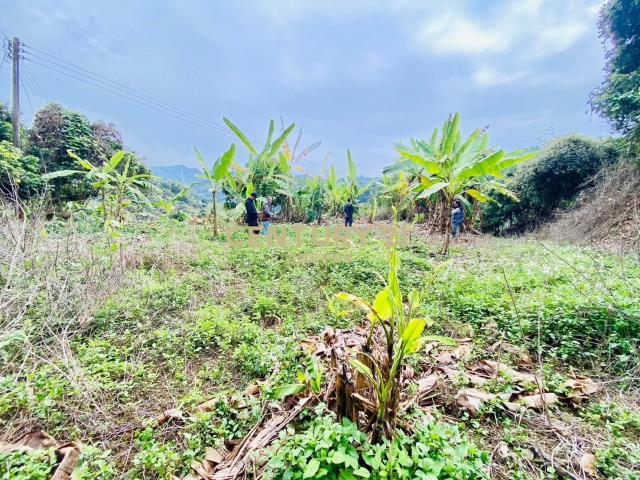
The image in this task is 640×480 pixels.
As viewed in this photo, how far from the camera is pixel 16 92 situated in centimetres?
975

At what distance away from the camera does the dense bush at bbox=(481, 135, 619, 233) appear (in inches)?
309

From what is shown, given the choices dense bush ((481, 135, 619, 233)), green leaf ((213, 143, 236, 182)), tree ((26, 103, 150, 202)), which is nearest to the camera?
green leaf ((213, 143, 236, 182))

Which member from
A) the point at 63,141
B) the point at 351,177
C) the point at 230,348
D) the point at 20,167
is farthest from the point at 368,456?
the point at 63,141

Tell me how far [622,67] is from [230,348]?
11.3 m

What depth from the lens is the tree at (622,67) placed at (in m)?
6.59

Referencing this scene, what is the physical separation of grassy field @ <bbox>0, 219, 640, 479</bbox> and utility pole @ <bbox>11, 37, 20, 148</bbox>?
30.1 ft

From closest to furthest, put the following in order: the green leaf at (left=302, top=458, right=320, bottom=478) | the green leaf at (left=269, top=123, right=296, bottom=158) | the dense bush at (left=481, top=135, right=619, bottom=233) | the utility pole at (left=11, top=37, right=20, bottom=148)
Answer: the green leaf at (left=302, top=458, right=320, bottom=478), the green leaf at (left=269, top=123, right=296, bottom=158), the dense bush at (left=481, top=135, right=619, bottom=233), the utility pole at (left=11, top=37, right=20, bottom=148)

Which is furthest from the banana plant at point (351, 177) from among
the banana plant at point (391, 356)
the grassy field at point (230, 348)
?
the banana plant at point (391, 356)

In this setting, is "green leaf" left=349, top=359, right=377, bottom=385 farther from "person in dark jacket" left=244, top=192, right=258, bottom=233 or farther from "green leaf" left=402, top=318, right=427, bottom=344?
"person in dark jacket" left=244, top=192, right=258, bottom=233

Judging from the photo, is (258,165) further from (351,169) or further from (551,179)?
(551,179)

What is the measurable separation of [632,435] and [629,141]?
8.66m

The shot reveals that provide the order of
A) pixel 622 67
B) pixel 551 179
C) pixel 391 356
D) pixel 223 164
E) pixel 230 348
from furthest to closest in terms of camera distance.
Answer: pixel 551 179 → pixel 622 67 → pixel 223 164 → pixel 230 348 → pixel 391 356

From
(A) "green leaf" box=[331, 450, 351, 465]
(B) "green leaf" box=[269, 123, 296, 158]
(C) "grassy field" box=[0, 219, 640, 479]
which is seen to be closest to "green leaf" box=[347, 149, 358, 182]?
(B) "green leaf" box=[269, 123, 296, 158]

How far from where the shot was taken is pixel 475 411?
151cm
